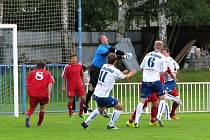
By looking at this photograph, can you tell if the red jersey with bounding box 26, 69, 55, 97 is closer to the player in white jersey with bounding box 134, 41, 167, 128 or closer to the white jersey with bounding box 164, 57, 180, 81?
the player in white jersey with bounding box 134, 41, 167, 128

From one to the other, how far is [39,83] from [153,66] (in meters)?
2.81

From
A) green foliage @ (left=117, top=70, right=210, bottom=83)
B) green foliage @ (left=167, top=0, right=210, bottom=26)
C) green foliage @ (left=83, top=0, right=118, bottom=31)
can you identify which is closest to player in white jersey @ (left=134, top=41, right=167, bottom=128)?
green foliage @ (left=117, top=70, right=210, bottom=83)

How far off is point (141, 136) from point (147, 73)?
105 inches

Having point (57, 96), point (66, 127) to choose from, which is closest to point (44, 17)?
point (57, 96)

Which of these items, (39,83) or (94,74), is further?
(94,74)

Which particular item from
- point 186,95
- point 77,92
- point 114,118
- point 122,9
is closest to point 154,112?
point 114,118

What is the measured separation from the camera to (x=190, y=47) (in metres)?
43.8

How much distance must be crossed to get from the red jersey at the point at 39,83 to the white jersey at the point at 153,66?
2.38 meters

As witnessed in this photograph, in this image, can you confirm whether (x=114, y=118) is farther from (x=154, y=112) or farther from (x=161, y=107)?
(x=161, y=107)

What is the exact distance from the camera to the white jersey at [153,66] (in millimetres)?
17839

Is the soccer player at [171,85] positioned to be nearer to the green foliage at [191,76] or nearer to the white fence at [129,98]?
the white fence at [129,98]

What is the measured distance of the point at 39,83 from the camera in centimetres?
1839

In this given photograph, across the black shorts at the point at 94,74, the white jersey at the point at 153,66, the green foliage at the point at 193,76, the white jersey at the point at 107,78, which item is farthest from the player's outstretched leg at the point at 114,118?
the green foliage at the point at 193,76

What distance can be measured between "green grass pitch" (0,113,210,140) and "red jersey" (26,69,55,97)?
820mm
